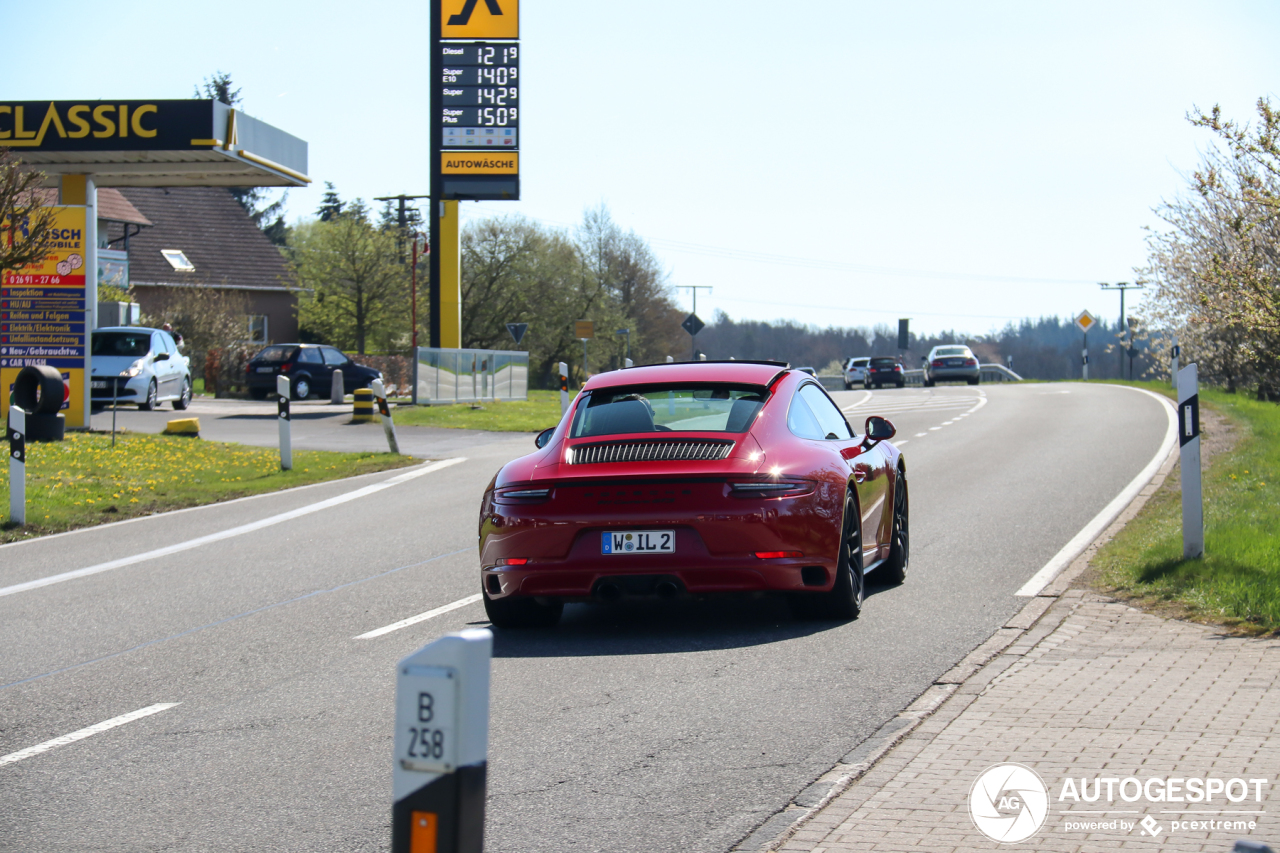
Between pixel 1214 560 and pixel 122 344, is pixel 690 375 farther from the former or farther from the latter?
pixel 122 344

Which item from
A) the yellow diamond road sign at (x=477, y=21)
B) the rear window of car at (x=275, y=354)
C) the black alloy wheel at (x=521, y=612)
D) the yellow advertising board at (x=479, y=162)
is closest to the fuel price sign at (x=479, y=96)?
the yellow advertising board at (x=479, y=162)

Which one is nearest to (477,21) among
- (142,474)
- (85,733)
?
(142,474)

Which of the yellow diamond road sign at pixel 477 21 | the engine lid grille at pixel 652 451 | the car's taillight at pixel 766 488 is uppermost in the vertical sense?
the yellow diamond road sign at pixel 477 21

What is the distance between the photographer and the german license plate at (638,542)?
7027mm

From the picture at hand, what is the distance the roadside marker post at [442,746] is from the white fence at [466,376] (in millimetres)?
30949

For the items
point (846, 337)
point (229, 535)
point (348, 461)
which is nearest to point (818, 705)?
point (229, 535)

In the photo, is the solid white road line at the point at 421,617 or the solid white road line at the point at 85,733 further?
the solid white road line at the point at 421,617

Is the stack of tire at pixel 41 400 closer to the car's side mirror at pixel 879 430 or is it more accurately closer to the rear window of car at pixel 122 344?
the rear window of car at pixel 122 344

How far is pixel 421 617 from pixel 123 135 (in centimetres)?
2013

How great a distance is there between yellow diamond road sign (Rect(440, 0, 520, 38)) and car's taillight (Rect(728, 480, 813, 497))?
32.0 meters

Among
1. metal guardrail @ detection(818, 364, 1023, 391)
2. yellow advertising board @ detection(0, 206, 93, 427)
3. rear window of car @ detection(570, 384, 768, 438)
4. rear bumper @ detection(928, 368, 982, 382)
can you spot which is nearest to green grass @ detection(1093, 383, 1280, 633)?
rear window of car @ detection(570, 384, 768, 438)

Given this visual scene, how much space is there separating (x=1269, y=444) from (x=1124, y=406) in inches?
551

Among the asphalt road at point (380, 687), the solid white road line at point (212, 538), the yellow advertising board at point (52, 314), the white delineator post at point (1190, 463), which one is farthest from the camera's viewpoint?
the yellow advertising board at point (52, 314)

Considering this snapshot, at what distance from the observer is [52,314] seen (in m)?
21.8
